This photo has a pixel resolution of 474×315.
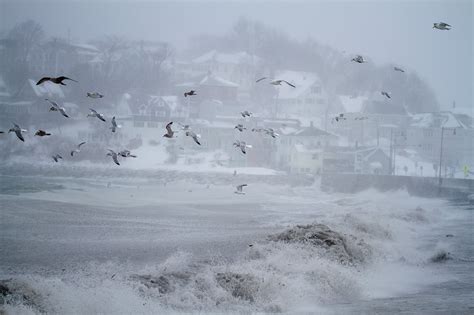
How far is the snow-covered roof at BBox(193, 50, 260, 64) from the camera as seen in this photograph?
29844 mm

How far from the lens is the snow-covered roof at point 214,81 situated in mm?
27639

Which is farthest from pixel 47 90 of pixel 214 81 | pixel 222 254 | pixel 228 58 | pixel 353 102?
pixel 222 254

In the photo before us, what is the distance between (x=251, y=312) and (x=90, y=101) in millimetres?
20123

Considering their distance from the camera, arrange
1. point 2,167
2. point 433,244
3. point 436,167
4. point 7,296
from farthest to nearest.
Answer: point 436,167, point 2,167, point 433,244, point 7,296

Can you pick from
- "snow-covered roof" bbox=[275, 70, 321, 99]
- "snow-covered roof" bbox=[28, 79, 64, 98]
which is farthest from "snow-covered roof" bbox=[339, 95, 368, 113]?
"snow-covered roof" bbox=[28, 79, 64, 98]

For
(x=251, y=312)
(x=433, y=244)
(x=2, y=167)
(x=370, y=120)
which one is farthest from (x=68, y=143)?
(x=251, y=312)

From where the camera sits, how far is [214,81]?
1094 inches

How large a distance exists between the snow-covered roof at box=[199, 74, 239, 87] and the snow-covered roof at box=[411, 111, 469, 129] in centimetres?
927

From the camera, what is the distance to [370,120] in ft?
89.4

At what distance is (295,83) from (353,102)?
3.22 metres

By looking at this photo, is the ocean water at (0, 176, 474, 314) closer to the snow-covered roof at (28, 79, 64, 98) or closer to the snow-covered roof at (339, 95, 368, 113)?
the snow-covered roof at (28, 79, 64, 98)

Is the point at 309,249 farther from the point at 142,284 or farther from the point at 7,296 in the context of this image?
the point at 7,296

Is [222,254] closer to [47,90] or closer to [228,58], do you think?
[47,90]

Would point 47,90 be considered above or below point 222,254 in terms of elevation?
above
